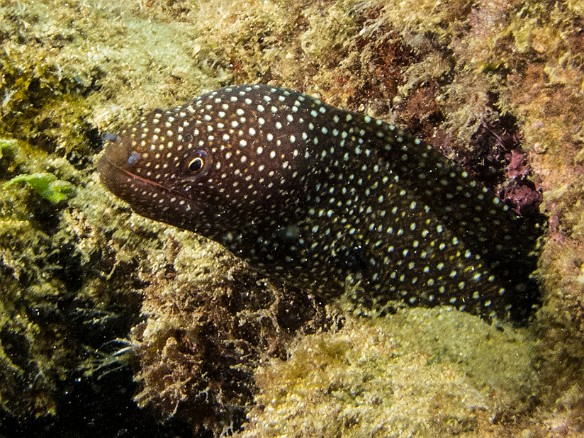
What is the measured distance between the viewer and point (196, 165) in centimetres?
289

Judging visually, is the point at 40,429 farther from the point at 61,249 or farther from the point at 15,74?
the point at 15,74

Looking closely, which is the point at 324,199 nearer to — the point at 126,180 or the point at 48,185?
the point at 126,180

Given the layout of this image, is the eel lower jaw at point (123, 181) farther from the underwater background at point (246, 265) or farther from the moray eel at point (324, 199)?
the underwater background at point (246, 265)

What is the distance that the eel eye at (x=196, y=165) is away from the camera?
2.87 meters

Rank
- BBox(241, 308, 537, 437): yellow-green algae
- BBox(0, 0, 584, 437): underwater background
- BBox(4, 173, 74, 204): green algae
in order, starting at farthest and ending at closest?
BBox(4, 173, 74, 204): green algae → BBox(0, 0, 584, 437): underwater background → BBox(241, 308, 537, 437): yellow-green algae

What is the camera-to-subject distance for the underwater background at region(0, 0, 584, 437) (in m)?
2.63

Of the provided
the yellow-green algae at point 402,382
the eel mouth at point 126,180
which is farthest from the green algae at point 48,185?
the yellow-green algae at point 402,382

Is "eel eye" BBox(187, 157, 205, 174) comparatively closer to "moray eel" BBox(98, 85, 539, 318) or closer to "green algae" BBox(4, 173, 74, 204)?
"moray eel" BBox(98, 85, 539, 318)

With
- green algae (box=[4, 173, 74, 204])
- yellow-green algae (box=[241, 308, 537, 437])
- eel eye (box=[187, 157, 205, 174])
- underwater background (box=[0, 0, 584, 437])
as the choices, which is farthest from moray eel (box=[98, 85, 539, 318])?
green algae (box=[4, 173, 74, 204])

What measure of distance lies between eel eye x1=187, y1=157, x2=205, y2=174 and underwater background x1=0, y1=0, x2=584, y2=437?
4.48ft

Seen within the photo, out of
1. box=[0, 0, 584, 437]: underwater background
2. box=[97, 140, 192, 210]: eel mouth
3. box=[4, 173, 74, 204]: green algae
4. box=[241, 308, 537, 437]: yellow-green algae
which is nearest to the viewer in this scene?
box=[241, 308, 537, 437]: yellow-green algae

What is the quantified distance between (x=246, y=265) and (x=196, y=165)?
1.37 meters

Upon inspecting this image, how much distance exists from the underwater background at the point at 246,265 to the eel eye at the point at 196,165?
53.7 inches

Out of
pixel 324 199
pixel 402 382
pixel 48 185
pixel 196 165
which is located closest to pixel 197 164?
pixel 196 165
